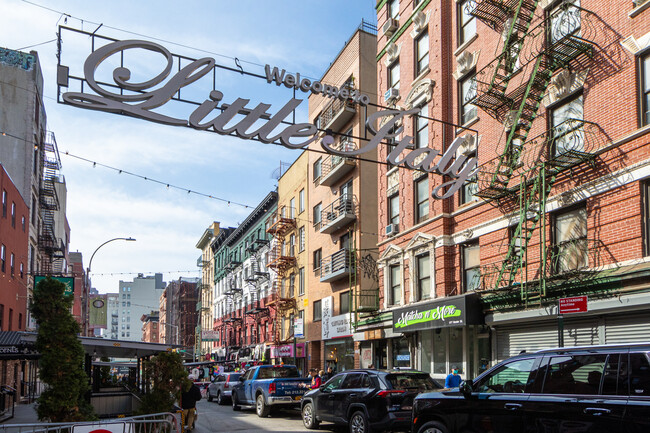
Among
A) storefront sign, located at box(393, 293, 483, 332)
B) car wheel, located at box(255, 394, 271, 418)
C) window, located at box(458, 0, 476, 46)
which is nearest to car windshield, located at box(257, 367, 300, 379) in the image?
car wheel, located at box(255, 394, 271, 418)

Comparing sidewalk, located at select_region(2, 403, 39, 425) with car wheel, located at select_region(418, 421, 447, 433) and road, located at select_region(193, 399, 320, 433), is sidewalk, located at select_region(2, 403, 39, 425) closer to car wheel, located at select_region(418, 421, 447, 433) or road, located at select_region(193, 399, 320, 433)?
road, located at select_region(193, 399, 320, 433)

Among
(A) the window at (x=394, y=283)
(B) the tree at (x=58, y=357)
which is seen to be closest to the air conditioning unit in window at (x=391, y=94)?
(A) the window at (x=394, y=283)

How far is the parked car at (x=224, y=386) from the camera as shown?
2806 centimetres

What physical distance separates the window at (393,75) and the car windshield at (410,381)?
15925 millimetres

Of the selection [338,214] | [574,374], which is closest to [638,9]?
[574,374]

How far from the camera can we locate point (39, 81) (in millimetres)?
42688

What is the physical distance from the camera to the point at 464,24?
75.5 ft

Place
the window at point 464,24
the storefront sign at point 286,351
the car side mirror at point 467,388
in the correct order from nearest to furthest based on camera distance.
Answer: the car side mirror at point 467,388
the window at point 464,24
the storefront sign at point 286,351

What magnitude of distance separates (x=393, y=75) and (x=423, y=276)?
941cm

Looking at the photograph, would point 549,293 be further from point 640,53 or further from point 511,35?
point 511,35

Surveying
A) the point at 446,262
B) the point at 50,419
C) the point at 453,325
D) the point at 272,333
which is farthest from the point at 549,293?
the point at 272,333

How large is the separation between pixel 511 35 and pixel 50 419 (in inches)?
626

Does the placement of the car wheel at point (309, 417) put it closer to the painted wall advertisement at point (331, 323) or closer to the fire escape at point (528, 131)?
the fire escape at point (528, 131)

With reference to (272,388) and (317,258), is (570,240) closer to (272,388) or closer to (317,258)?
(272,388)
